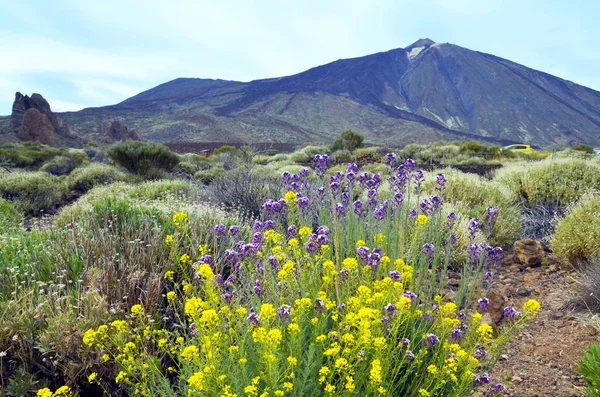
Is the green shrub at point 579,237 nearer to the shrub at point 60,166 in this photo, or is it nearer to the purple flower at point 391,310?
the purple flower at point 391,310

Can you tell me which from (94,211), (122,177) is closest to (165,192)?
(94,211)

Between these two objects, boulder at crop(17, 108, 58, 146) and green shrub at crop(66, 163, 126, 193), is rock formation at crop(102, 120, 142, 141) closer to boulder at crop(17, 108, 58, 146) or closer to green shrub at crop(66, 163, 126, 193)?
boulder at crop(17, 108, 58, 146)

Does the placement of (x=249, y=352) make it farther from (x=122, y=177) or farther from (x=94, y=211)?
(x=122, y=177)

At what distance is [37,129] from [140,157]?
39266mm

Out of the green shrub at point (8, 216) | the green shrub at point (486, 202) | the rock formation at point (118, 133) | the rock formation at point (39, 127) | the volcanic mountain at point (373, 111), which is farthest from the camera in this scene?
the volcanic mountain at point (373, 111)

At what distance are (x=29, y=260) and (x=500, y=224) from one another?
21.5 feet

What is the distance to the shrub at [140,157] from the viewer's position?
17.5 meters

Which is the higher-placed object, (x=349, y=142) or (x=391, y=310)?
(x=349, y=142)

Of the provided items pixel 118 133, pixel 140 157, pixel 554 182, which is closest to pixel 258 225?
pixel 554 182

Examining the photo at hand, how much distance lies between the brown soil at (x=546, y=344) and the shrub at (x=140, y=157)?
14764mm

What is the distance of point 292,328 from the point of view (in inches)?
75.9

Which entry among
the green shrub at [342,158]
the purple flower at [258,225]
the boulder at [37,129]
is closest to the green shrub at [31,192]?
the purple flower at [258,225]

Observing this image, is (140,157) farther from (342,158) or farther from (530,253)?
(530,253)

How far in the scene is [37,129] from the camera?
4853 cm
